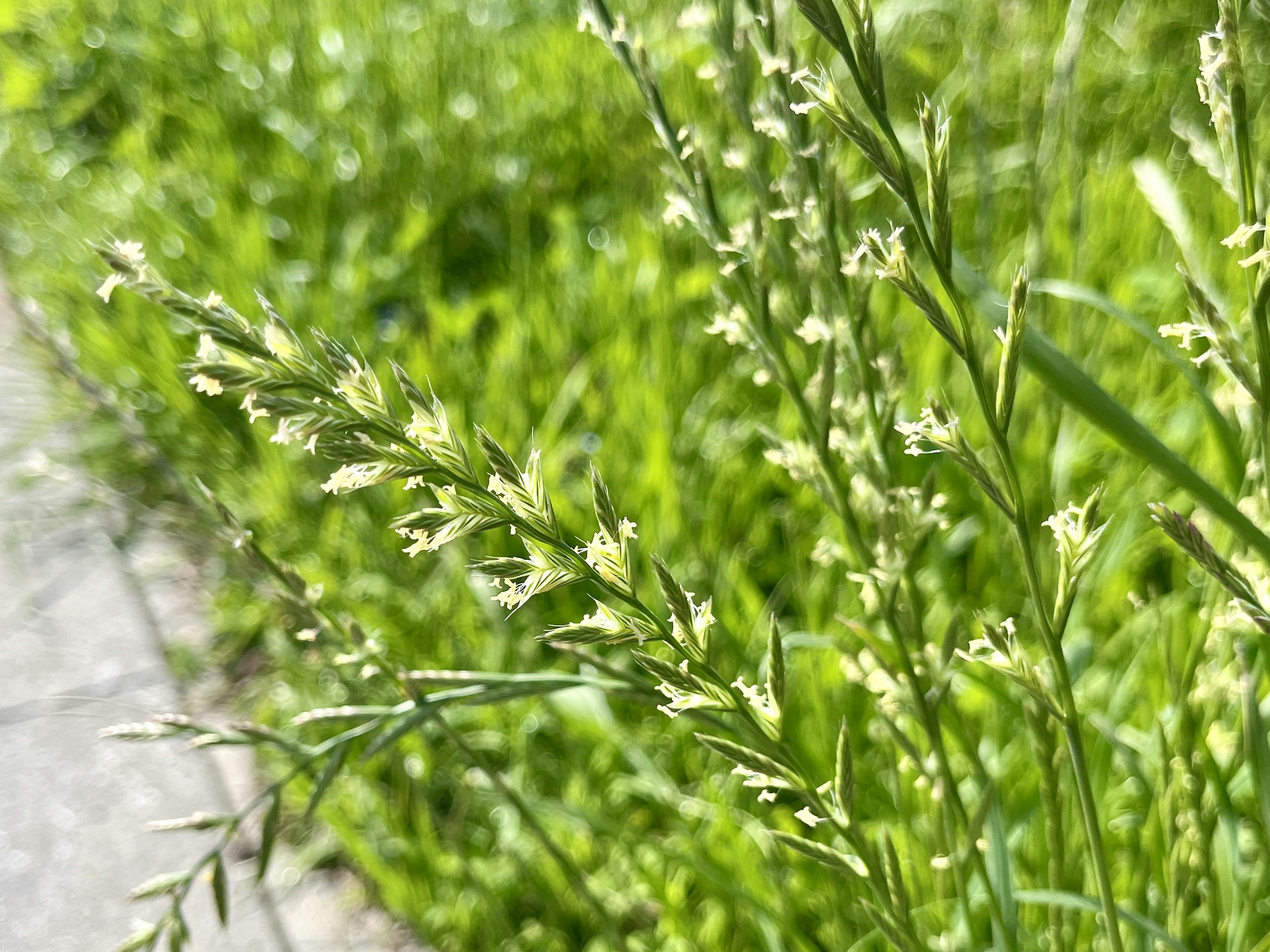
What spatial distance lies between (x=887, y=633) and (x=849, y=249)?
0.70m

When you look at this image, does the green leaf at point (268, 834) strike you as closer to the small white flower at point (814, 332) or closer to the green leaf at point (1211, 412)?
the small white flower at point (814, 332)

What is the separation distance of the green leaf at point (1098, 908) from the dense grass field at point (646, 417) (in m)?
0.01

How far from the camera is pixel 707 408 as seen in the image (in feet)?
6.19

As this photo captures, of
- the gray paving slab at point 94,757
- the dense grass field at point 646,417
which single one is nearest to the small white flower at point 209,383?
the dense grass field at point 646,417

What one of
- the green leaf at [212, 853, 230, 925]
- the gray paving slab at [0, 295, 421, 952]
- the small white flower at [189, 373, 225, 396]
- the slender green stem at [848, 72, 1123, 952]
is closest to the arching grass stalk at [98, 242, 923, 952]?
the small white flower at [189, 373, 225, 396]

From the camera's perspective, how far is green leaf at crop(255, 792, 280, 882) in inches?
22.6

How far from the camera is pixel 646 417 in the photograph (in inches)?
68.7

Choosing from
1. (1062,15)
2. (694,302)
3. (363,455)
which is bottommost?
(363,455)

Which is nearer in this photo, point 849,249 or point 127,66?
point 849,249

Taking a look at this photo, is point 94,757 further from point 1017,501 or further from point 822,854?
point 1017,501

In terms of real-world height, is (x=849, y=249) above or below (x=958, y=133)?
below

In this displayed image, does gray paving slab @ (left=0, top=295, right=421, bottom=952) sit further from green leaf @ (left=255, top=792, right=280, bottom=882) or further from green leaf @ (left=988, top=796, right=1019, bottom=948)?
green leaf @ (left=988, top=796, right=1019, bottom=948)

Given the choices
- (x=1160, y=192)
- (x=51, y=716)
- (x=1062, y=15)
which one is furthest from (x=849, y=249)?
(x=1062, y=15)

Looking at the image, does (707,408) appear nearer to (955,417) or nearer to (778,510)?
(778,510)
